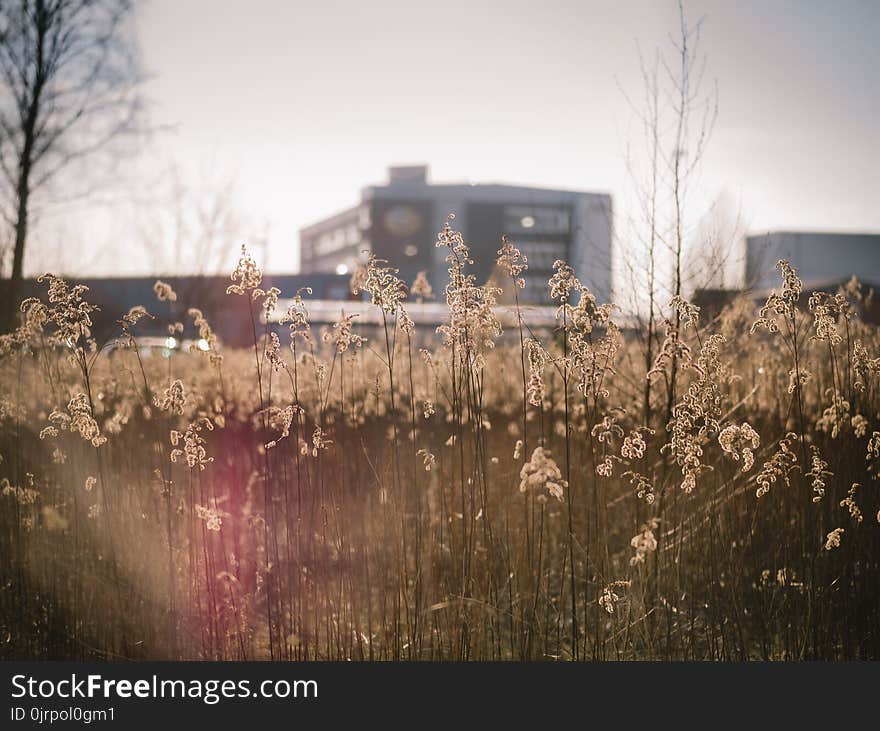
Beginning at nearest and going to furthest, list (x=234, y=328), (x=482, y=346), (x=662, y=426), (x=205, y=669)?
(x=482, y=346) → (x=205, y=669) → (x=662, y=426) → (x=234, y=328)

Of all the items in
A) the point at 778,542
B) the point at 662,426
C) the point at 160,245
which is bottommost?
the point at 778,542

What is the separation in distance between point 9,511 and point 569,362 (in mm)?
2792

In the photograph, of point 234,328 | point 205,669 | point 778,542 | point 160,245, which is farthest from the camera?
point 234,328

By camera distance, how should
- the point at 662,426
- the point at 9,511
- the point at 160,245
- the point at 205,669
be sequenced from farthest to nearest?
the point at 160,245, the point at 662,426, the point at 9,511, the point at 205,669

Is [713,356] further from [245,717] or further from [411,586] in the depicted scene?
[245,717]

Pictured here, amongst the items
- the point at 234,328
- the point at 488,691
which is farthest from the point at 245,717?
the point at 234,328

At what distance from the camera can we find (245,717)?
2.40 metres

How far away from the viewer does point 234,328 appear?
2675 cm

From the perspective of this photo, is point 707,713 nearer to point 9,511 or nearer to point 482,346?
point 482,346

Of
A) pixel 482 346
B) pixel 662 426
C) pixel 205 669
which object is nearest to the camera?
pixel 482 346

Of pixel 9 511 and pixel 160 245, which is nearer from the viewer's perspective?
pixel 9 511

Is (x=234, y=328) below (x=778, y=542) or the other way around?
the other way around

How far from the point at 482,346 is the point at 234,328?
→ 25834mm

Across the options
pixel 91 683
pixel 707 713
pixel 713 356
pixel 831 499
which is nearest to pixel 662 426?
pixel 831 499
